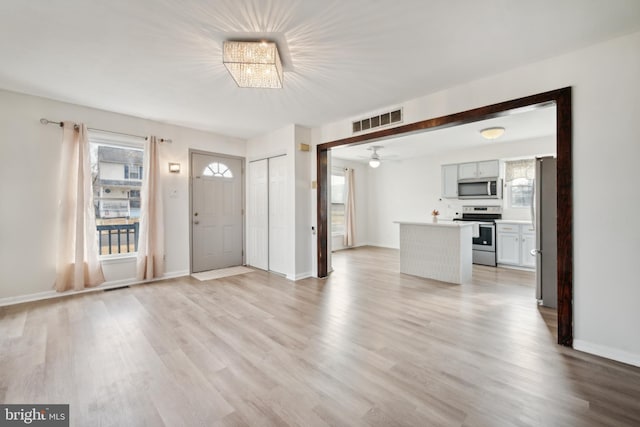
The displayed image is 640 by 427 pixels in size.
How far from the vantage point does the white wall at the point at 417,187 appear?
6.00 metres

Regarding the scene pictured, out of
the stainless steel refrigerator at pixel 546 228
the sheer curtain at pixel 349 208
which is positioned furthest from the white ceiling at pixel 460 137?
the stainless steel refrigerator at pixel 546 228

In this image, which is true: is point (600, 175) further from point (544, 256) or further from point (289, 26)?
point (289, 26)

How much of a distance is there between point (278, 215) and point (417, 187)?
4.53 meters

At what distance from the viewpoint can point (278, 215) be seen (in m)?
5.14

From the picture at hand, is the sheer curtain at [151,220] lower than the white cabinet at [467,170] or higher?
lower

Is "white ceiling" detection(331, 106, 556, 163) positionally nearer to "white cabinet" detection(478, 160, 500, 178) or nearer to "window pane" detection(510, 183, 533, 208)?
"white cabinet" detection(478, 160, 500, 178)

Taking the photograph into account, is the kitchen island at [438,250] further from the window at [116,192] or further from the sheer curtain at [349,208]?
the window at [116,192]

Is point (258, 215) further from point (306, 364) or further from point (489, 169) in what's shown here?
point (489, 169)

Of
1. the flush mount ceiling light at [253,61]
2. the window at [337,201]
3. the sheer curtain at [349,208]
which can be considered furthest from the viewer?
the sheer curtain at [349,208]

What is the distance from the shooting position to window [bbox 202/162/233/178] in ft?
17.4

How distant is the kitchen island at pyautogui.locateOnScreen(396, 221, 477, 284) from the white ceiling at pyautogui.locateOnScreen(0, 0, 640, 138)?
7.50 ft

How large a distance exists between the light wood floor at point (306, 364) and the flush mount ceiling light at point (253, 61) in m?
2.56

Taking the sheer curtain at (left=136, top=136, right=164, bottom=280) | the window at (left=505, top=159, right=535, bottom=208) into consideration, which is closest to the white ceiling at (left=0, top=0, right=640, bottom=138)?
the sheer curtain at (left=136, top=136, right=164, bottom=280)

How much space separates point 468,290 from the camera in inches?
162
